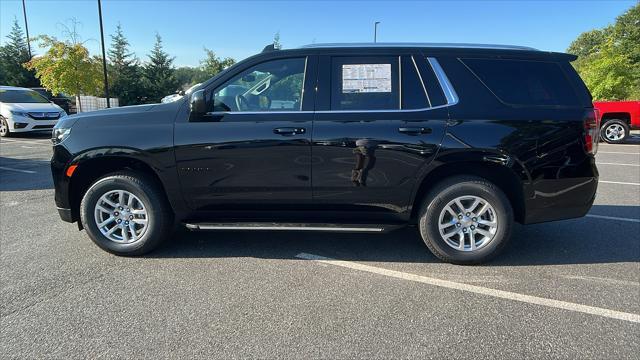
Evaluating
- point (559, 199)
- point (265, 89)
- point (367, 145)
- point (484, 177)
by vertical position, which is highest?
point (265, 89)

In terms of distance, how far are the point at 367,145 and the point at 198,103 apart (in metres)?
1.50

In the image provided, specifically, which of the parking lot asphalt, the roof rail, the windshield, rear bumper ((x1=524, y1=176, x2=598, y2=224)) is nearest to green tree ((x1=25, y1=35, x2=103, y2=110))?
the windshield

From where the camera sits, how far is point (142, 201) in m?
3.77

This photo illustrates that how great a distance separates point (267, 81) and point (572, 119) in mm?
2693

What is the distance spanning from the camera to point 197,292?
126 inches

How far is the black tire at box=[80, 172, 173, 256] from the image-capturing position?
3.75 meters

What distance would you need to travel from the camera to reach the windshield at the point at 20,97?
13596 mm

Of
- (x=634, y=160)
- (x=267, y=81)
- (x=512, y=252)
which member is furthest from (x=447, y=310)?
(x=634, y=160)

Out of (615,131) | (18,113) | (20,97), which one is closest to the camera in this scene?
(18,113)

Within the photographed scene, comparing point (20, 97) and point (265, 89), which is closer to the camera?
point (265, 89)

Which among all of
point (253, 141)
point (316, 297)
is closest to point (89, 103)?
point (253, 141)

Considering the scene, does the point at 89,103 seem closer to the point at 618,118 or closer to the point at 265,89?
the point at 265,89

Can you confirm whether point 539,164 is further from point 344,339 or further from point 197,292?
point 197,292

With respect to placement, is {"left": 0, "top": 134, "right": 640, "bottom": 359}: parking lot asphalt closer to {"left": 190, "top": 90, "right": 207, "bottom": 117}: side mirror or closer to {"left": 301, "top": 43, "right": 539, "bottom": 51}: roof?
{"left": 190, "top": 90, "right": 207, "bottom": 117}: side mirror
